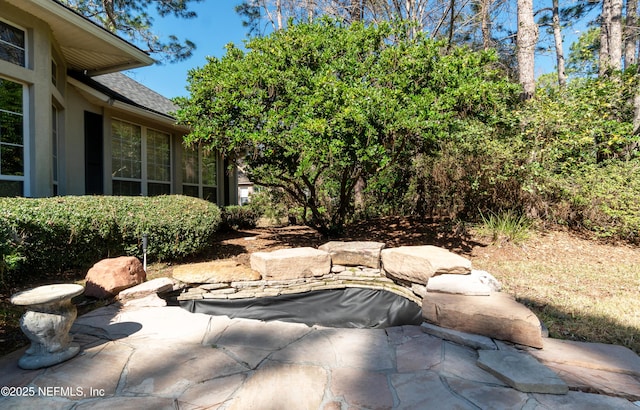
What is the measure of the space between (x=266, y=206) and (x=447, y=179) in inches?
217

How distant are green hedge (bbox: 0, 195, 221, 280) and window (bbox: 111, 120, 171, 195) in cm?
341

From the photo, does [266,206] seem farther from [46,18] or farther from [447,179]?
[46,18]

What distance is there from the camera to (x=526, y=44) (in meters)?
8.04

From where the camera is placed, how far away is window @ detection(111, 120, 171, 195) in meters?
8.23

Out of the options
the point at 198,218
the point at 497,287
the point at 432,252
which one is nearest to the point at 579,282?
the point at 497,287

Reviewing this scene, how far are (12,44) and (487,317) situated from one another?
25.3 feet

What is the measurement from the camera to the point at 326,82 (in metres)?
4.69

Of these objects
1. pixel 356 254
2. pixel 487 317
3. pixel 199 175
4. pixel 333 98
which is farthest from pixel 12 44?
pixel 487 317

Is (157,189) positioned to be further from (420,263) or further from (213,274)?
(420,263)

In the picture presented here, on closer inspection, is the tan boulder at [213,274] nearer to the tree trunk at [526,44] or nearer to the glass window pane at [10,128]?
the glass window pane at [10,128]

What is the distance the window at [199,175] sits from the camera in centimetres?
1050

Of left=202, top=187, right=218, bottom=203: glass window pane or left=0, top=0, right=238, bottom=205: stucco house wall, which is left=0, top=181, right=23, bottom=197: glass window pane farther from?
left=202, top=187, right=218, bottom=203: glass window pane

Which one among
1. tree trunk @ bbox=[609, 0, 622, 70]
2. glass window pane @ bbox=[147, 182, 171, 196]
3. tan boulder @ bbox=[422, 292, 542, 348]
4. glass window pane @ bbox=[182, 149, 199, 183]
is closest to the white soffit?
glass window pane @ bbox=[147, 182, 171, 196]

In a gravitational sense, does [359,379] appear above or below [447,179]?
below
